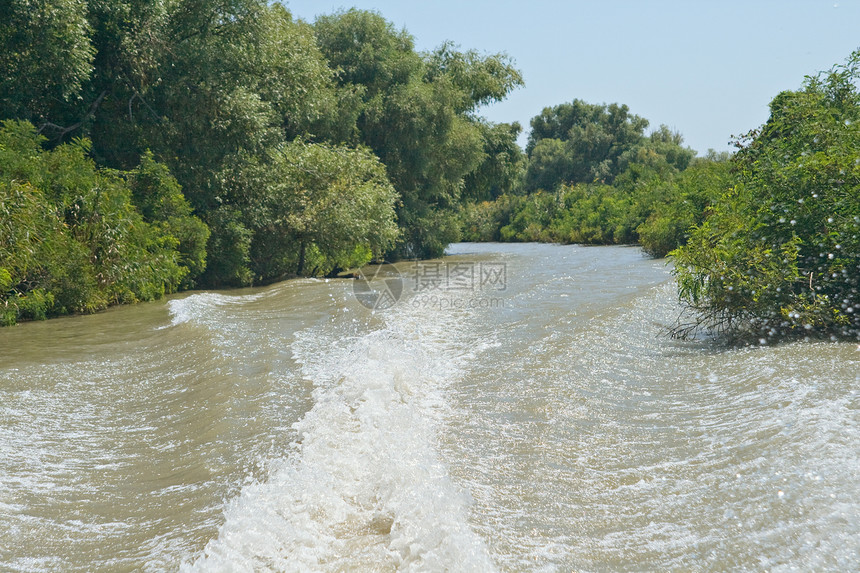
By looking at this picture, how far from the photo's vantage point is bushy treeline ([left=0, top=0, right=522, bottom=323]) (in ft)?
44.6

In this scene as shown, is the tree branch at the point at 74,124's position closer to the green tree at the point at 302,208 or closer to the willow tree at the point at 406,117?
the green tree at the point at 302,208

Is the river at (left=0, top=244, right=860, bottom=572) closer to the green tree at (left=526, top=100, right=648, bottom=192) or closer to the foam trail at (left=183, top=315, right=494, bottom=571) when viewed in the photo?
the foam trail at (left=183, top=315, right=494, bottom=571)

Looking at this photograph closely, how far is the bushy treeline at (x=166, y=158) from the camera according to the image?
44.6 feet

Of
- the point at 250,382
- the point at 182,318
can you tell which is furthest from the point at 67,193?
the point at 250,382

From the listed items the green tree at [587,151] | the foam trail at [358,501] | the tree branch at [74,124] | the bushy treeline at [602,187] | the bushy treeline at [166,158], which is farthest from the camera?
the green tree at [587,151]

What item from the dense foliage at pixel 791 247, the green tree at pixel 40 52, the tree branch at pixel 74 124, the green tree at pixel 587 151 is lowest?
the dense foliage at pixel 791 247

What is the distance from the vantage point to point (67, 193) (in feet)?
46.5

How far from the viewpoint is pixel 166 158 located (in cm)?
1864

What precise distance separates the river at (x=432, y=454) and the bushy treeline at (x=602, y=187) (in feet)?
44.3

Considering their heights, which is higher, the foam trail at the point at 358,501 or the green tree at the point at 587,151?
the green tree at the point at 587,151

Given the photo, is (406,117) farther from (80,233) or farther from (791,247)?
(791,247)

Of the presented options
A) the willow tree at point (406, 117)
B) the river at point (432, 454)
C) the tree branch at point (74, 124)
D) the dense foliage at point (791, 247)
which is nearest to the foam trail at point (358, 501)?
the river at point (432, 454)

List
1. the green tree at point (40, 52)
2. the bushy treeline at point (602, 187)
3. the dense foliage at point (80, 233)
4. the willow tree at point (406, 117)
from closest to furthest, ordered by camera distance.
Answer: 1. the dense foliage at point (80, 233)
2. the green tree at point (40, 52)
3. the bushy treeline at point (602, 187)
4. the willow tree at point (406, 117)

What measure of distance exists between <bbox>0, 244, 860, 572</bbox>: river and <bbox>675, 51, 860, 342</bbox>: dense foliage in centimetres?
56
